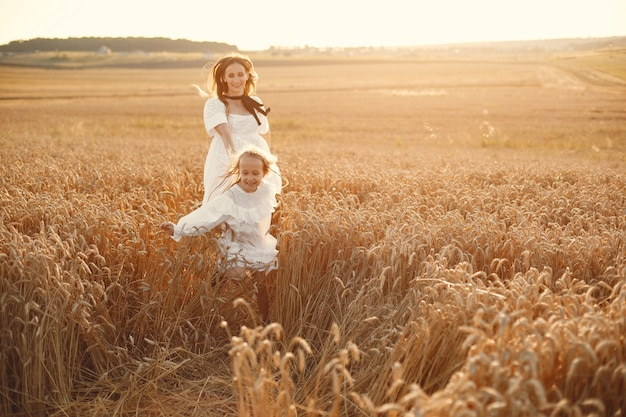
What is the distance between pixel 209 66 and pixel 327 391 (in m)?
4.41

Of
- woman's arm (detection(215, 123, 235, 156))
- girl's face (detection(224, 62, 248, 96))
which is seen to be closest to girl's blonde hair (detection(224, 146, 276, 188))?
woman's arm (detection(215, 123, 235, 156))

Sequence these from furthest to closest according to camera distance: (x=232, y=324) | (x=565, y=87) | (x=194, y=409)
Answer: (x=565, y=87) < (x=232, y=324) < (x=194, y=409)

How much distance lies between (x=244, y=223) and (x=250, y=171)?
431 mm

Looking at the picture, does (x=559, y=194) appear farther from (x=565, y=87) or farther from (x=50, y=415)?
(x=565, y=87)

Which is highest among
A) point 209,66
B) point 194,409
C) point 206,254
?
point 209,66

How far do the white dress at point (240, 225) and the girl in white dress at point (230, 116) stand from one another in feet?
2.92

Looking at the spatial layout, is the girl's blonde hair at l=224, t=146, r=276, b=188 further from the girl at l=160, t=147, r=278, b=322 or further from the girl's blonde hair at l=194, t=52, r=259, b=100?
the girl's blonde hair at l=194, t=52, r=259, b=100

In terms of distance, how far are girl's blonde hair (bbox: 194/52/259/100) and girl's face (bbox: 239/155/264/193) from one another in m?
1.55

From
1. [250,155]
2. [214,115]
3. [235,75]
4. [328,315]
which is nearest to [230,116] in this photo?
[214,115]

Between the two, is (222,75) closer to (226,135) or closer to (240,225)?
(226,135)

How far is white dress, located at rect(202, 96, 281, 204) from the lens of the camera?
5188 millimetres

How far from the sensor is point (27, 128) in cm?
2102

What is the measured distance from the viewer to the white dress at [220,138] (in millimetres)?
5188

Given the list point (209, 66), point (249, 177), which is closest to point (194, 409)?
point (249, 177)
